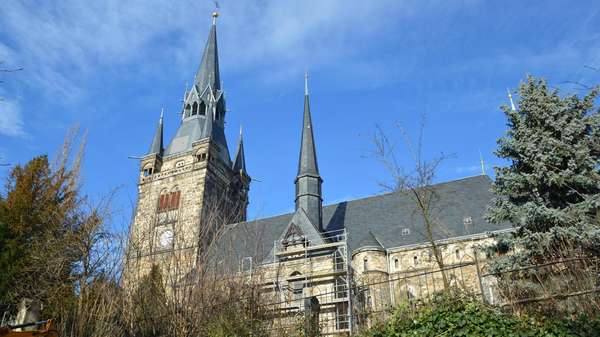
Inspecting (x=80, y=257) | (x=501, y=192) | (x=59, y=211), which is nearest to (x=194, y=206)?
(x=59, y=211)

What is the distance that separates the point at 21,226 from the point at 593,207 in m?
15.5

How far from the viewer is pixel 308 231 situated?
2116cm

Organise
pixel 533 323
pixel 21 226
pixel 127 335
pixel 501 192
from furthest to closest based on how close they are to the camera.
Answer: pixel 21 226
pixel 501 192
pixel 127 335
pixel 533 323

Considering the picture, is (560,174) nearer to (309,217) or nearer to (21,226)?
(309,217)

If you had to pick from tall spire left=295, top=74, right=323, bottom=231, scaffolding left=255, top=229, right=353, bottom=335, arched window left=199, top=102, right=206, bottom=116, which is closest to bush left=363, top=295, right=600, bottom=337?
scaffolding left=255, top=229, right=353, bottom=335

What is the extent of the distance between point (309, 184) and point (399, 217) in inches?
176

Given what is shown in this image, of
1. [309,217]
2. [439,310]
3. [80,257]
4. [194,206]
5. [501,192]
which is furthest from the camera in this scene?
[194,206]

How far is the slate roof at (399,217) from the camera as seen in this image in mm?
20359

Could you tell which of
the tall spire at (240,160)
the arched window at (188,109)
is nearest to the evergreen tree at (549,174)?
the tall spire at (240,160)

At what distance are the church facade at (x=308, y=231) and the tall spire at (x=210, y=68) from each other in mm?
2262

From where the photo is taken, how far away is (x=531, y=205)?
10.3m

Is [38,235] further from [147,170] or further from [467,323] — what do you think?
[147,170]

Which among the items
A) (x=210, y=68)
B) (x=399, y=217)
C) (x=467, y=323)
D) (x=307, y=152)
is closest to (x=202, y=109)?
(x=210, y=68)

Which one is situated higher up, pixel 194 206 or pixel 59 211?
pixel 194 206
